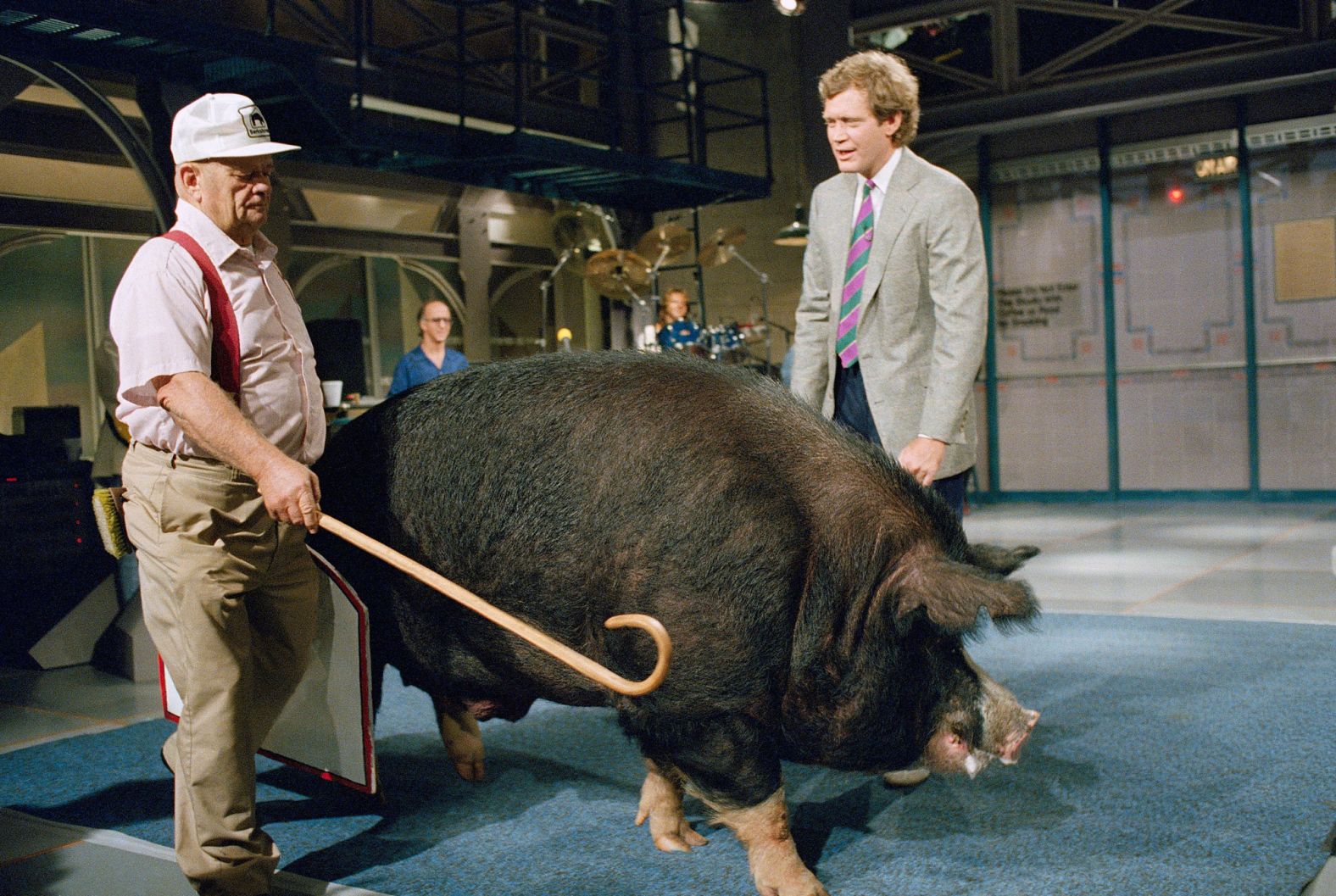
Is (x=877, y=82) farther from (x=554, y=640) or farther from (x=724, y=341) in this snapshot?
(x=724, y=341)

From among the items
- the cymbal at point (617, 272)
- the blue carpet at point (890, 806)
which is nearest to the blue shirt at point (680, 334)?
the cymbal at point (617, 272)

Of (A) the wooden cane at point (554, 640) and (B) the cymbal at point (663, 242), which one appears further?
(B) the cymbal at point (663, 242)

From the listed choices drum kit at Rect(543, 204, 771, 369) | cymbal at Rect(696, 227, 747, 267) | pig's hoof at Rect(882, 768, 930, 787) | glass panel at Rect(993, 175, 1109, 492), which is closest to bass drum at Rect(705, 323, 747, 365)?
drum kit at Rect(543, 204, 771, 369)

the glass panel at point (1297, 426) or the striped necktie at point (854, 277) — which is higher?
the striped necktie at point (854, 277)

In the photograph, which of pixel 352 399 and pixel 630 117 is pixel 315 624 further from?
pixel 630 117

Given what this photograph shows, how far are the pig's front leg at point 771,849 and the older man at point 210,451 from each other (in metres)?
1.01

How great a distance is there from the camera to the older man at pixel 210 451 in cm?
234

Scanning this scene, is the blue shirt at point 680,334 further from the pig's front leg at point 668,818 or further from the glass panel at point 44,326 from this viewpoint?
the pig's front leg at point 668,818

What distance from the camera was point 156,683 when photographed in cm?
493

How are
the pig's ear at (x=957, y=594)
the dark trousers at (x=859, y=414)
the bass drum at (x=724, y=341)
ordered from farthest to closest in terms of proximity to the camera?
the bass drum at (x=724, y=341)
the dark trousers at (x=859, y=414)
the pig's ear at (x=957, y=594)

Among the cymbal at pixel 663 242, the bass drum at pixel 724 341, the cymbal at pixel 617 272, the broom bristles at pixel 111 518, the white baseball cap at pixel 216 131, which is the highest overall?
the cymbal at pixel 663 242

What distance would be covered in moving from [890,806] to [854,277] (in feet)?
4.55

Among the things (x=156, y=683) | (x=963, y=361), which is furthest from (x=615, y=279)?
(x=963, y=361)

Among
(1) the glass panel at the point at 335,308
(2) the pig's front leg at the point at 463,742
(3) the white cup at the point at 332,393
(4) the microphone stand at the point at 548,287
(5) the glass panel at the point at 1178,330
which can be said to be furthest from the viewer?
(4) the microphone stand at the point at 548,287
